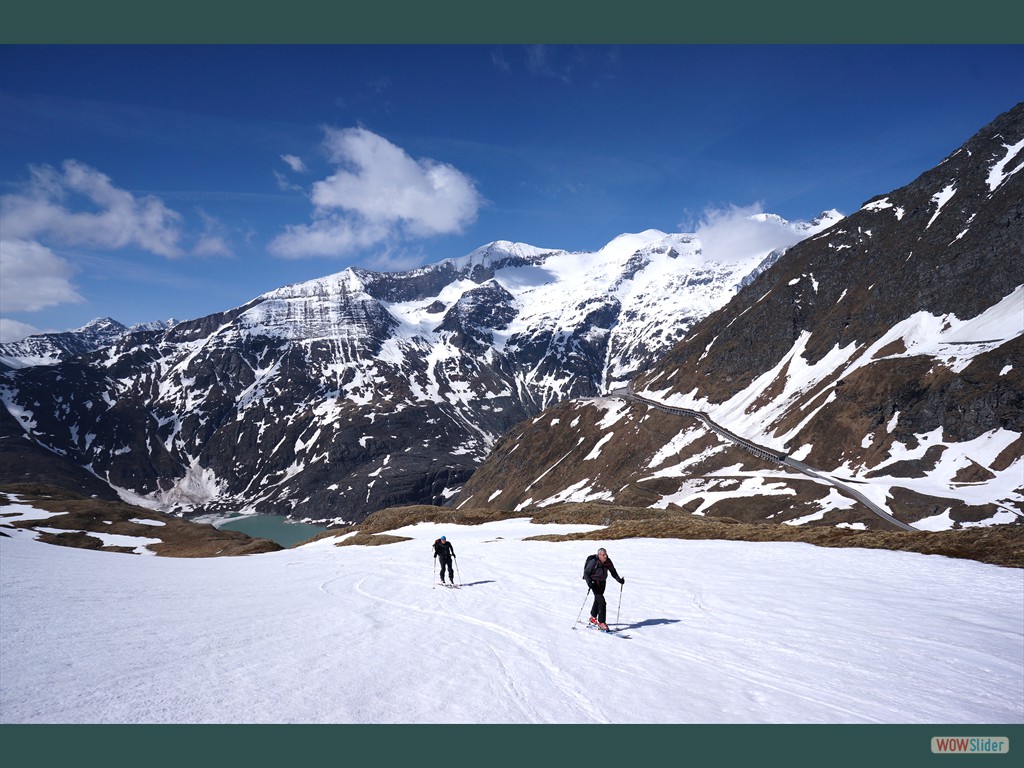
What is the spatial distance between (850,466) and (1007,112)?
574ft

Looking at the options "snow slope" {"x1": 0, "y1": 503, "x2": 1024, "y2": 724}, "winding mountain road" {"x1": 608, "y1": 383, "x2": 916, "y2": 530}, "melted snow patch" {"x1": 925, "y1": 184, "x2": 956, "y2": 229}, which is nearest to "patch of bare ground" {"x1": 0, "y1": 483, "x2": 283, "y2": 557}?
"snow slope" {"x1": 0, "y1": 503, "x2": 1024, "y2": 724}

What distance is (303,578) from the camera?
1218 inches

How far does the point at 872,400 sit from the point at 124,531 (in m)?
140

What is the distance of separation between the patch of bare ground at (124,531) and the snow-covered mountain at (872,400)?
69.1 m

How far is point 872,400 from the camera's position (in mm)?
122188

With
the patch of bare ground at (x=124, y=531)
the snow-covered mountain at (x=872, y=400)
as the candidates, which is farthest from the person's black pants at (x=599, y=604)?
the snow-covered mountain at (x=872, y=400)

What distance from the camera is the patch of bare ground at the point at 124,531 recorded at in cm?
6419

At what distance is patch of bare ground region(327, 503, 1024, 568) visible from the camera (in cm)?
2734

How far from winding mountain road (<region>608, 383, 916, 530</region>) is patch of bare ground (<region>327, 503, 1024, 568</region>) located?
168ft

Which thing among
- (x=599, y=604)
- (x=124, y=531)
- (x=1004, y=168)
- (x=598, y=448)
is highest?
(x=1004, y=168)

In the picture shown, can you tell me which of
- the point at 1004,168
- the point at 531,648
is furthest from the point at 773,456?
the point at 1004,168

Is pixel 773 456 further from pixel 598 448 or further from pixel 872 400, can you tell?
pixel 598 448

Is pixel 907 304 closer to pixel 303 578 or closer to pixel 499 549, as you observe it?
pixel 499 549

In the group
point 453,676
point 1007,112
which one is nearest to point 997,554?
point 453,676
